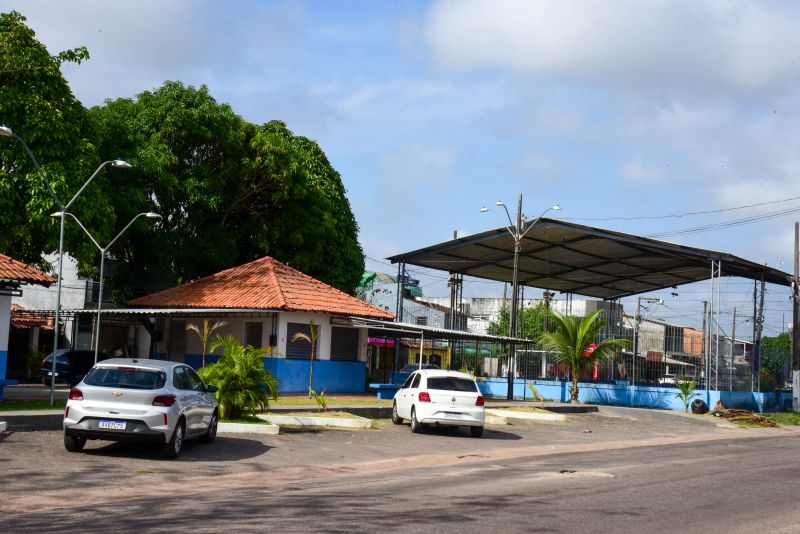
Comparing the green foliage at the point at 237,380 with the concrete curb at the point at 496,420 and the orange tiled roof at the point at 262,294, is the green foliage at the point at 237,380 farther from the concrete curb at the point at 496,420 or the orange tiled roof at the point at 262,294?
the orange tiled roof at the point at 262,294

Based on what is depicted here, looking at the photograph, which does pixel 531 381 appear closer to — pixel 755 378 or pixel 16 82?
pixel 755 378

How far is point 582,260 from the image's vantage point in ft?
153

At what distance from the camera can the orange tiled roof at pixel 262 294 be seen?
32594 mm

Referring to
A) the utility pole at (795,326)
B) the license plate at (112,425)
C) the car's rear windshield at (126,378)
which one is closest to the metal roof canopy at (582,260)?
the utility pole at (795,326)

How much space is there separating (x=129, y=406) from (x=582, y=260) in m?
35.1

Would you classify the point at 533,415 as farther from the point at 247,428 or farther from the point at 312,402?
the point at 247,428

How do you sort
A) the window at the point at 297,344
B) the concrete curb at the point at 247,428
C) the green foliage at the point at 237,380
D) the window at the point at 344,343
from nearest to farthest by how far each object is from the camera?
the concrete curb at the point at 247,428
the green foliage at the point at 237,380
the window at the point at 297,344
the window at the point at 344,343

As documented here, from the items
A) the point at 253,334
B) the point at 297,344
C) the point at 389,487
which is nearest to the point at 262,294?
the point at 253,334

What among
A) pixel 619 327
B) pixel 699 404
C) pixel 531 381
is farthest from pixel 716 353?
pixel 531 381

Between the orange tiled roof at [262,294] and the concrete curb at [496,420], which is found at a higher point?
the orange tiled roof at [262,294]

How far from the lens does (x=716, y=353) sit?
37.9m

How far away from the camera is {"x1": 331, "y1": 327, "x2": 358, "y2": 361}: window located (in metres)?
35.4

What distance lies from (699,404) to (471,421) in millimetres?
18272

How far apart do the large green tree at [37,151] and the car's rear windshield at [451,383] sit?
556 inches
